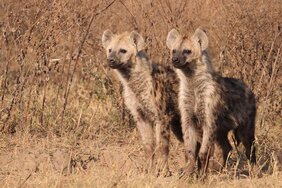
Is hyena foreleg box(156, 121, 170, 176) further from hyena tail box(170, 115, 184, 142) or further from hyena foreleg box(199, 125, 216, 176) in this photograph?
hyena foreleg box(199, 125, 216, 176)

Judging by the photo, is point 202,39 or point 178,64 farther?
point 202,39

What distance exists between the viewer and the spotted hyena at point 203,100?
7000 millimetres

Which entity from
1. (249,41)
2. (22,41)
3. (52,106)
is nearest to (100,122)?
(52,106)

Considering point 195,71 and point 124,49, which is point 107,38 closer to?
point 124,49

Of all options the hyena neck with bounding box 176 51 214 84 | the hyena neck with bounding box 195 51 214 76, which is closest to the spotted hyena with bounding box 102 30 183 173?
the hyena neck with bounding box 176 51 214 84

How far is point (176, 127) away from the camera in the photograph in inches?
297

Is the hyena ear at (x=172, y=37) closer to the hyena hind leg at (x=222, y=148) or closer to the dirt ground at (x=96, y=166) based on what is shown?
the hyena hind leg at (x=222, y=148)

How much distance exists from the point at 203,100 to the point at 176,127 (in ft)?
1.97

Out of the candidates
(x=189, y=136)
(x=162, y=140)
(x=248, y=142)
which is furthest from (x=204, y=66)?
(x=248, y=142)

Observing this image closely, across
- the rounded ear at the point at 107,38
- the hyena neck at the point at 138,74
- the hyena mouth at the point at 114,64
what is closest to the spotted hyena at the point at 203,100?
the hyena neck at the point at 138,74

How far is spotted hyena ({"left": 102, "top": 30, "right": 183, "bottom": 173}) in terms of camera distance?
727 cm

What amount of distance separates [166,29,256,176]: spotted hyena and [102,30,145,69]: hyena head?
309 millimetres

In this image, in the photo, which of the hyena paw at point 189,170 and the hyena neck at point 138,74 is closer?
the hyena paw at point 189,170

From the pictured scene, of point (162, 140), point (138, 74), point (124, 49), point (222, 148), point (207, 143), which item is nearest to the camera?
point (207, 143)
